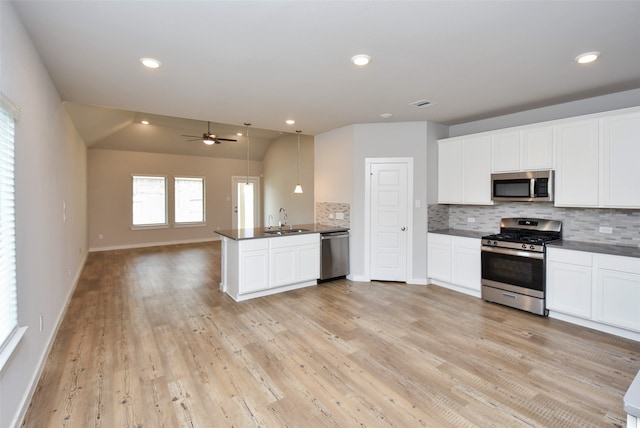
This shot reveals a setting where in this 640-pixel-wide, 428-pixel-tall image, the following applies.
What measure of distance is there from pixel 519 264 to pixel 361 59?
3.10m

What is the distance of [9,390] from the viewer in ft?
6.07

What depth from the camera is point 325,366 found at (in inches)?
104

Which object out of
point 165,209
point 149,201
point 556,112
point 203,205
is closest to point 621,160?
point 556,112

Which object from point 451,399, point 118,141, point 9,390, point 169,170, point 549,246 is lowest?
point 451,399

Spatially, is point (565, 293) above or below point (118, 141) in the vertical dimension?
below

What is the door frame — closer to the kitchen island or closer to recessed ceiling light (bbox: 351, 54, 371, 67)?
the kitchen island

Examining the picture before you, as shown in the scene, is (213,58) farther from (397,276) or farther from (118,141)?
(118,141)

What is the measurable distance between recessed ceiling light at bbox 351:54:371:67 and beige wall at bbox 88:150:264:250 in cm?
757

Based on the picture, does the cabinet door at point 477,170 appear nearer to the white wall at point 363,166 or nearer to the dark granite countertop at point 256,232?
the white wall at point 363,166

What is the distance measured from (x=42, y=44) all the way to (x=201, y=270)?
4.29 m

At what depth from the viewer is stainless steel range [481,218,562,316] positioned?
144 inches

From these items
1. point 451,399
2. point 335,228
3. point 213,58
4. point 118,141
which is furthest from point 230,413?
point 118,141

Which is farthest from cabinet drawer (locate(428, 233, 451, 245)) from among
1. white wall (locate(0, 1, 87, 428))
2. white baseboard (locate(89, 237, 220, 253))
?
white baseboard (locate(89, 237, 220, 253))

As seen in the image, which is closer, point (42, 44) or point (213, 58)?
point (42, 44)
